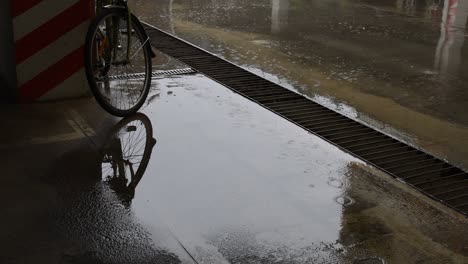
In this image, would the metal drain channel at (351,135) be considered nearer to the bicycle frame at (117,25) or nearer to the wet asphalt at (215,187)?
the wet asphalt at (215,187)

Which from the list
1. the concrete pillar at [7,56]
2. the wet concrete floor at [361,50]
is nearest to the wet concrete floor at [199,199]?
the concrete pillar at [7,56]

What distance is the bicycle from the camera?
166 inches

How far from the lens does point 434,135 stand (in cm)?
451

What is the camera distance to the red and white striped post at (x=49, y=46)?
4.48 metres

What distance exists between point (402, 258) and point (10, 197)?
2083 mm

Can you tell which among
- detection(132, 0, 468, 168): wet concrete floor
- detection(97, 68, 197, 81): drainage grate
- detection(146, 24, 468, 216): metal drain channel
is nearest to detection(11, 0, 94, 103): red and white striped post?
detection(97, 68, 197, 81): drainage grate

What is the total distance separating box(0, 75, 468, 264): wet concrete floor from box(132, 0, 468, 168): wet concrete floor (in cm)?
106

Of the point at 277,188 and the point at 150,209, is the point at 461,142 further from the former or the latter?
the point at 150,209

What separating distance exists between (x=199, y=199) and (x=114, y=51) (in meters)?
1.80

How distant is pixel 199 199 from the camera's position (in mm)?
3242

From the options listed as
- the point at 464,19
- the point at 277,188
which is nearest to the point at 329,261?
the point at 277,188

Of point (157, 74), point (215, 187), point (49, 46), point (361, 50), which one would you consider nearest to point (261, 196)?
point (215, 187)

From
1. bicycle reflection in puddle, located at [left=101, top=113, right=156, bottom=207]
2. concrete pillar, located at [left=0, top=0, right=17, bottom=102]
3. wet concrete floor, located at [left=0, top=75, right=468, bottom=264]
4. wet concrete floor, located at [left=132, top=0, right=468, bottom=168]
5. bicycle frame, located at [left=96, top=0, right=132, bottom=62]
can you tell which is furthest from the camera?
wet concrete floor, located at [left=132, top=0, right=468, bottom=168]

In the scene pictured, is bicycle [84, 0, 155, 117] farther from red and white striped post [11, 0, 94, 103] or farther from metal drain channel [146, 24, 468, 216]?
metal drain channel [146, 24, 468, 216]
